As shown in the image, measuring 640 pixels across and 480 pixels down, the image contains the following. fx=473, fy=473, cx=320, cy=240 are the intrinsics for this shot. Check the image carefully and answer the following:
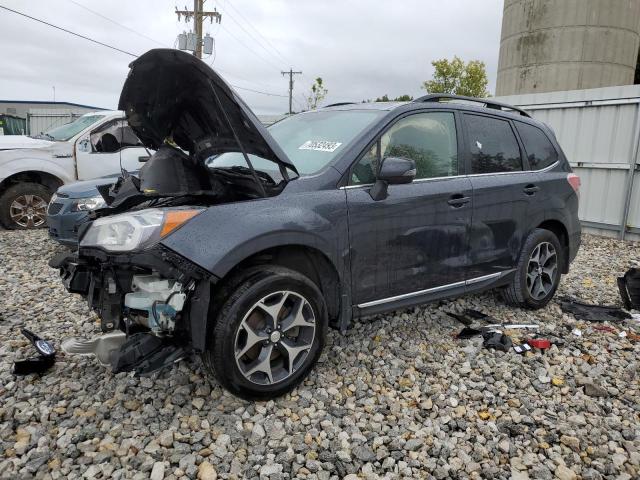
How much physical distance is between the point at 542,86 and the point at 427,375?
26743 millimetres

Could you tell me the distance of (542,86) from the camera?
1010 inches

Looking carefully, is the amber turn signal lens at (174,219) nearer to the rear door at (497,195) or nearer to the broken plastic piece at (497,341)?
the rear door at (497,195)

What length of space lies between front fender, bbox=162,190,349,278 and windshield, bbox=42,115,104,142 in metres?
6.45

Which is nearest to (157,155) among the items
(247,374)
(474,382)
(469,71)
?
(247,374)

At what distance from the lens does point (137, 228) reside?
A: 2.53m

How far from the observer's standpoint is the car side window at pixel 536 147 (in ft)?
14.4

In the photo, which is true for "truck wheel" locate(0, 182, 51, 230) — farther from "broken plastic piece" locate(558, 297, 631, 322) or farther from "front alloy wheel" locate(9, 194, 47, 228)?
"broken plastic piece" locate(558, 297, 631, 322)

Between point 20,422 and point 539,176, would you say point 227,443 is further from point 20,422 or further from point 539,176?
point 539,176

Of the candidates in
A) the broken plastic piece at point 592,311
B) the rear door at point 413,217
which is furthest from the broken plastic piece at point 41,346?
the broken plastic piece at point 592,311

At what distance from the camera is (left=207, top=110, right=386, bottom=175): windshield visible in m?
3.17

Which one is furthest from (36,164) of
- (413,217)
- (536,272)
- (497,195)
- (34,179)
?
(536,272)

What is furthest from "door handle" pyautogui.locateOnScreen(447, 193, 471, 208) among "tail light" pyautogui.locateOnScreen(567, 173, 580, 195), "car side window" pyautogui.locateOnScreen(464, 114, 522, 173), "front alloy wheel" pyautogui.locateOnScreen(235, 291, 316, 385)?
"tail light" pyautogui.locateOnScreen(567, 173, 580, 195)

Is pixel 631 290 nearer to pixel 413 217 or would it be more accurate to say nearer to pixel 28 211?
pixel 413 217

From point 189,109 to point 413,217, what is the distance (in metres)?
1.68
